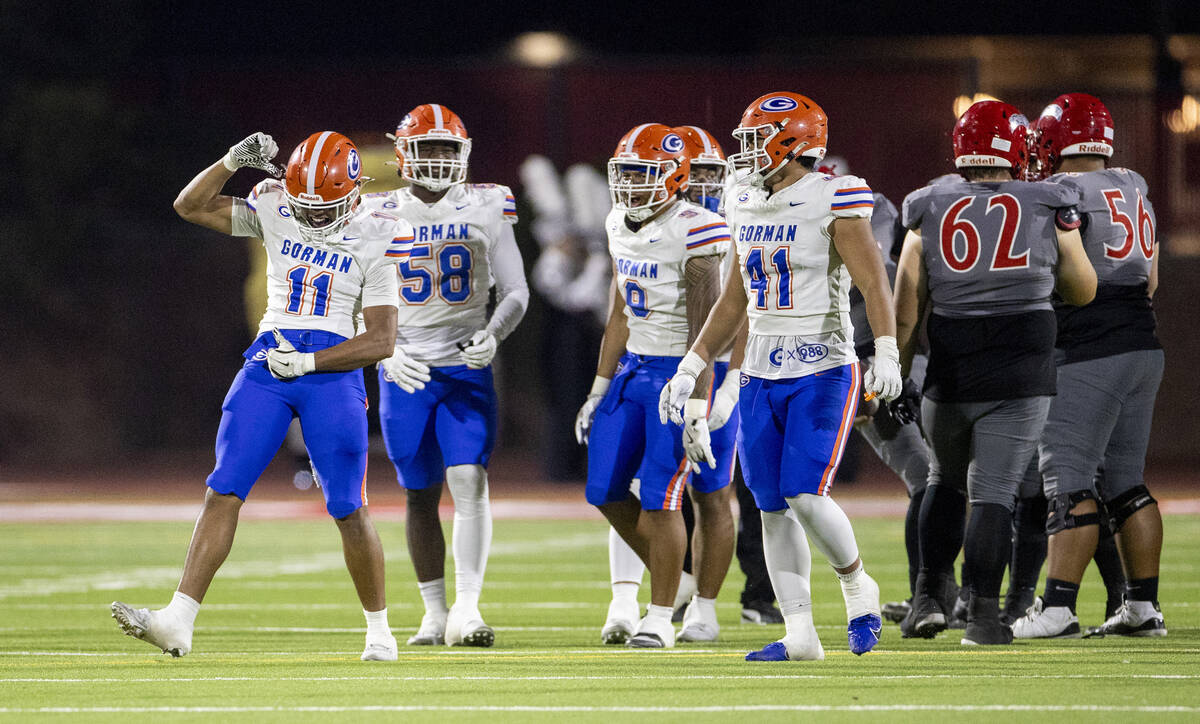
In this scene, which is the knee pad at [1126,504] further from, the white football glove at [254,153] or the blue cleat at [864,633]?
the white football glove at [254,153]

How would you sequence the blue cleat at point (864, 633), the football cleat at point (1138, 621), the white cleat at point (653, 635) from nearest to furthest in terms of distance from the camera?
the blue cleat at point (864, 633) → the white cleat at point (653, 635) → the football cleat at point (1138, 621)

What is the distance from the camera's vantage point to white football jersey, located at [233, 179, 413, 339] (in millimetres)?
5691

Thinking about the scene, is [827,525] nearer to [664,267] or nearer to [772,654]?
[772,654]

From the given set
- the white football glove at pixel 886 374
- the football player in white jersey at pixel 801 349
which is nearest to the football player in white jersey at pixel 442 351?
the football player in white jersey at pixel 801 349

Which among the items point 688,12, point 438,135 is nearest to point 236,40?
point 688,12

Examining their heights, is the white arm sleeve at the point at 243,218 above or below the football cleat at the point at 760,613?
above

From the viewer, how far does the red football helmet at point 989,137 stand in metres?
5.89

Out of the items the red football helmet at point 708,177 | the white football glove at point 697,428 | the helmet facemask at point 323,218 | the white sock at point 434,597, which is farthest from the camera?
the red football helmet at point 708,177

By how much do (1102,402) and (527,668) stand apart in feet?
7.63

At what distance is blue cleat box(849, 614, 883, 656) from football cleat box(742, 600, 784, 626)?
5.66ft

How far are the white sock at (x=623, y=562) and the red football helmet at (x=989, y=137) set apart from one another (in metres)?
1.85

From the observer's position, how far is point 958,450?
5.96 meters

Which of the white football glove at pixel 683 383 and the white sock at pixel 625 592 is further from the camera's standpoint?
the white sock at pixel 625 592

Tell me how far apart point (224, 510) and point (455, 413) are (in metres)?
1.13
